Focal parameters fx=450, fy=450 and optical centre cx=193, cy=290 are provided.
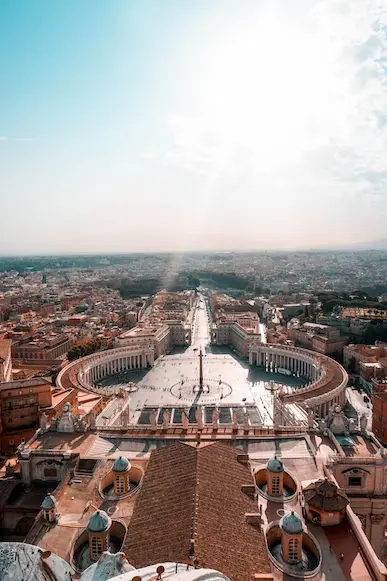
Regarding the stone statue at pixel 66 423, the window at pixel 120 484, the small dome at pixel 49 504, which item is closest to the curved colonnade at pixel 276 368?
the stone statue at pixel 66 423

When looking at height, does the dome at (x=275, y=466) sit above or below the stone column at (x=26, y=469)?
above

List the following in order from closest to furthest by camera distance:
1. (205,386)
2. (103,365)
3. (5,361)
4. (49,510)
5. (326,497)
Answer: (326,497) < (49,510) < (5,361) < (205,386) < (103,365)

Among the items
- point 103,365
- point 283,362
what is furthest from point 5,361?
point 283,362

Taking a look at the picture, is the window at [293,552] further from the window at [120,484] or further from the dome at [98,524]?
the window at [120,484]

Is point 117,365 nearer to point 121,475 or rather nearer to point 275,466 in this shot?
point 121,475

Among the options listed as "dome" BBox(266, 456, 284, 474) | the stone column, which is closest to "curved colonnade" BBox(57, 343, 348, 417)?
the stone column
